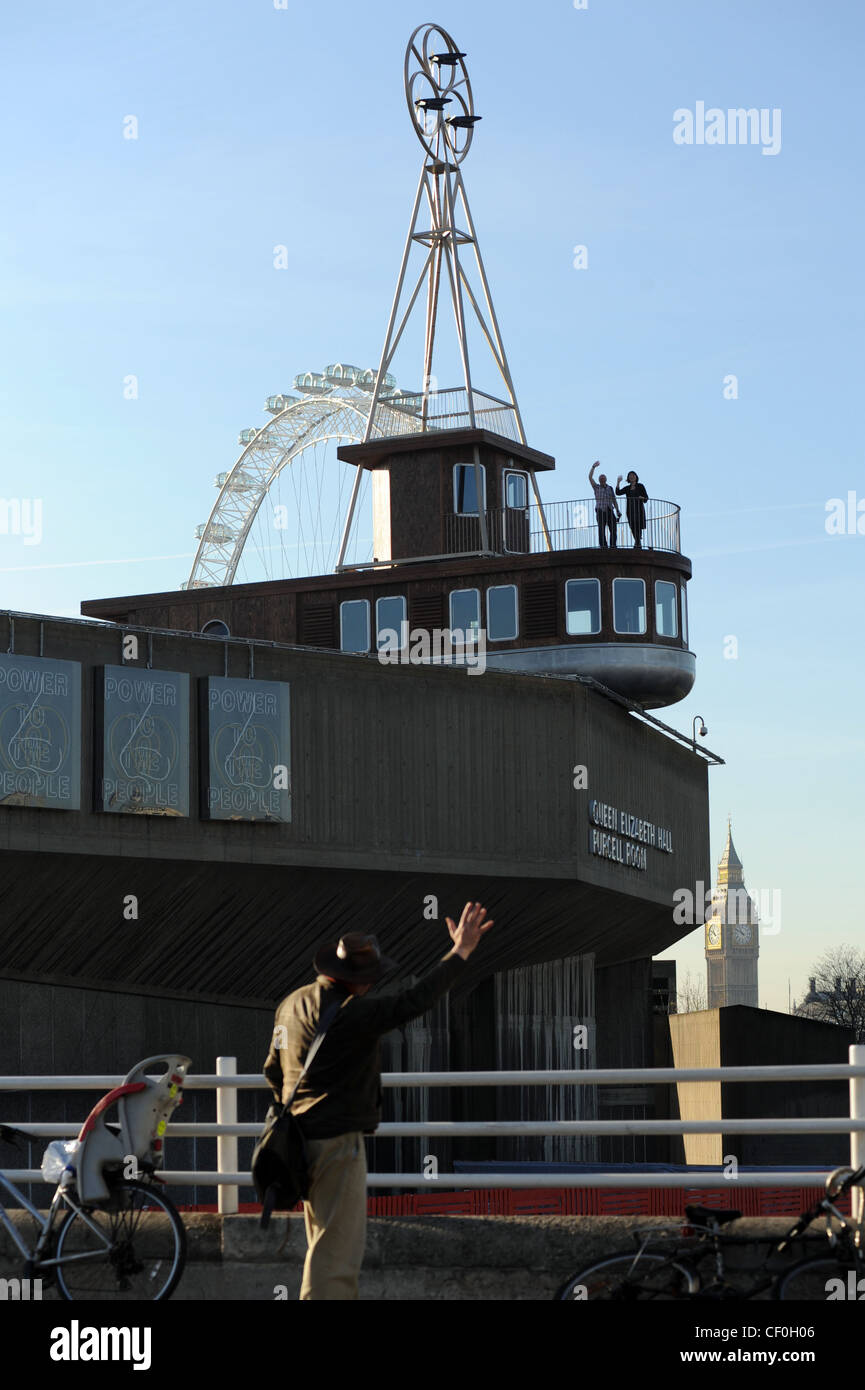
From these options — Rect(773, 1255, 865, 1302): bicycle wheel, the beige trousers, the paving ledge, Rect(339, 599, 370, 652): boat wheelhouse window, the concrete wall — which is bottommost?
the concrete wall

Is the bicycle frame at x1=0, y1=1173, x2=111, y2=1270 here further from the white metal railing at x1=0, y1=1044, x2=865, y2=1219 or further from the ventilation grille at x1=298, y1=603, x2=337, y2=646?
the ventilation grille at x1=298, y1=603, x2=337, y2=646

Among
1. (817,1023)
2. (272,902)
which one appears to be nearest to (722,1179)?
(272,902)

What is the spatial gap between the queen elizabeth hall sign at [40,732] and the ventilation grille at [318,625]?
1408 centimetres

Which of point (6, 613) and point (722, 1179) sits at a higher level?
point (6, 613)

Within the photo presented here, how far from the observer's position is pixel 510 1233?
1165cm

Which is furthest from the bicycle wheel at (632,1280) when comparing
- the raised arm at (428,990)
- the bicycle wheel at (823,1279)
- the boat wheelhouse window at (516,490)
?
the boat wheelhouse window at (516,490)

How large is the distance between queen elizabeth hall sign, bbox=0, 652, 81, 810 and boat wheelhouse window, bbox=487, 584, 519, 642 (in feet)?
48.2

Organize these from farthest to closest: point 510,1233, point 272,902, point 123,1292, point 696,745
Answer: point 696,745, point 272,902, point 510,1233, point 123,1292

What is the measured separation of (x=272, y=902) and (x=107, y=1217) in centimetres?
2643

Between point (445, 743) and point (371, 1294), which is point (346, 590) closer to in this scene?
point (445, 743)

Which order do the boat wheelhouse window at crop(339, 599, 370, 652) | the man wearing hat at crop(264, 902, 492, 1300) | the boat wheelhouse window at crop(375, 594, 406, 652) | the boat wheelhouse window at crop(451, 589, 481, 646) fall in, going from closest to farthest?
1. the man wearing hat at crop(264, 902, 492, 1300)
2. the boat wheelhouse window at crop(451, 589, 481, 646)
3. the boat wheelhouse window at crop(375, 594, 406, 652)
4. the boat wheelhouse window at crop(339, 599, 370, 652)

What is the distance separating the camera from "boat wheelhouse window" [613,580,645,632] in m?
45.1

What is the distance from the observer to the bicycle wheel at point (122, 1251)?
34.1ft

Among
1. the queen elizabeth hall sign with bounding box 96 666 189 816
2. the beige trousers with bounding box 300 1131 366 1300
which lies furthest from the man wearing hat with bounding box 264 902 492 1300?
the queen elizabeth hall sign with bounding box 96 666 189 816
